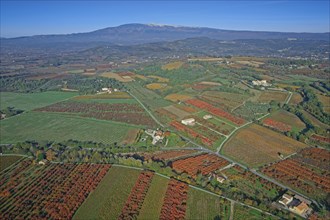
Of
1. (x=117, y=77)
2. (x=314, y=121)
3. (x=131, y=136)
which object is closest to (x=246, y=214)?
(x=131, y=136)

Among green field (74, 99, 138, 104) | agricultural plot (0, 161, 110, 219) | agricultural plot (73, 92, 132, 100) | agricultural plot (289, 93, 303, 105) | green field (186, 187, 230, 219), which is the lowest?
green field (186, 187, 230, 219)

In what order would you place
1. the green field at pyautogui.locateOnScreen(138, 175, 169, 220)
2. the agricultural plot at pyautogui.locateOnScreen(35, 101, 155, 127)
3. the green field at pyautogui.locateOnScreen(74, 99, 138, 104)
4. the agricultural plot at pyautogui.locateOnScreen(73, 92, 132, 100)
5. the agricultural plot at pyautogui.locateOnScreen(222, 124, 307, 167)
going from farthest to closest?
the agricultural plot at pyautogui.locateOnScreen(73, 92, 132, 100) < the green field at pyautogui.locateOnScreen(74, 99, 138, 104) < the agricultural plot at pyautogui.locateOnScreen(35, 101, 155, 127) < the agricultural plot at pyautogui.locateOnScreen(222, 124, 307, 167) < the green field at pyautogui.locateOnScreen(138, 175, 169, 220)

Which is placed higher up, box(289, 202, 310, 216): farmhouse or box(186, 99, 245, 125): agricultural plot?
box(186, 99, 245, 125): agricultural plot

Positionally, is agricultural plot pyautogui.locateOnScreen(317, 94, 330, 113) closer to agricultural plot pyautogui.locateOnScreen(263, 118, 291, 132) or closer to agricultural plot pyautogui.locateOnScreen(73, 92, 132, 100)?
agricultural plot pyautogui.locateOnScreen(263, 118, 291, 132)

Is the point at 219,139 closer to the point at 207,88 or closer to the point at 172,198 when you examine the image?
the point at 172,198

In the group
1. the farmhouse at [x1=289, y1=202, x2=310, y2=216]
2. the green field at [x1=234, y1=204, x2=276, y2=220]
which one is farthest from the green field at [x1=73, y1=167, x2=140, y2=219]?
the farmhouse at [x1=289, y1=202, x2=310, y2=216]

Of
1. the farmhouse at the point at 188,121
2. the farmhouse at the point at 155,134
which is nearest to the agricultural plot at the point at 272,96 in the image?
the farmhouse at the point at 188,121

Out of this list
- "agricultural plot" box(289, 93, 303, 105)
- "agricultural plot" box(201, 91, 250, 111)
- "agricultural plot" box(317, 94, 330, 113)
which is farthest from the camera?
"agricultural plot" box(289, 93, 303, 105)

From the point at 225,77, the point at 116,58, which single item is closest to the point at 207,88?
the point at 225,77

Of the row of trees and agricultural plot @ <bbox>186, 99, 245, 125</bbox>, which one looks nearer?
agricultural plot @ <bbox>186, 99, 245, 125</bbox>
